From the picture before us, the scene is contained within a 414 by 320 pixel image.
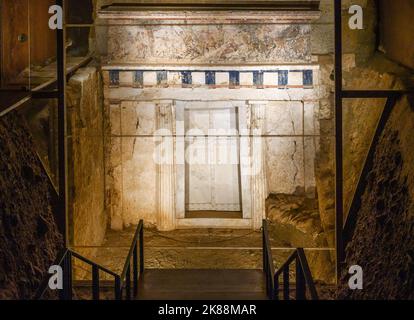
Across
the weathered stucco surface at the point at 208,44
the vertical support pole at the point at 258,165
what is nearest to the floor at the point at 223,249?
the vertical support pole at the point at 258,165

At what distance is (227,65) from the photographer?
9.59m

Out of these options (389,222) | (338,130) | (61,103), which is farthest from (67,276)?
(389,222)

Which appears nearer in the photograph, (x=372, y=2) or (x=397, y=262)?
(x=397, y=262)

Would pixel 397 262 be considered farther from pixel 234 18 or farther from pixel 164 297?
pixel 234 18

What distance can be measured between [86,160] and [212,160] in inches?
70.6

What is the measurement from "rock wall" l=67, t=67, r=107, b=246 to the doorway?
1.17 meters

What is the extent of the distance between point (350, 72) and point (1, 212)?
17.8 ft

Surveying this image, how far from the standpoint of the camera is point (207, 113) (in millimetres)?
9906

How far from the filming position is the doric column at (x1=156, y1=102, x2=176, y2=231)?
976 centimetres

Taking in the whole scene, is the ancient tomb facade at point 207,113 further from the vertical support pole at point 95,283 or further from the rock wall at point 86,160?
the vertical support pole at point 95,283

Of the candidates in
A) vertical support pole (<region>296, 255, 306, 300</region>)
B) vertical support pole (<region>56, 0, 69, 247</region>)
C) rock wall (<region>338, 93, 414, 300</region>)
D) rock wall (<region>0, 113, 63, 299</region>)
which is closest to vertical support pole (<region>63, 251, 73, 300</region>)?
rock wall (<region>0, 113, 63, 299</region>)

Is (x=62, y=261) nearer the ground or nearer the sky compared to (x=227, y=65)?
nearer the ground

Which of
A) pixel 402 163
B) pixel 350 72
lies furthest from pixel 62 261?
pixel 350 72

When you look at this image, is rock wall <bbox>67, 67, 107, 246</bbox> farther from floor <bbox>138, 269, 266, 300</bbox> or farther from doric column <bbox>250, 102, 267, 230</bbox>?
doric column <bbox>250, 102, 267, 230</bbox>
